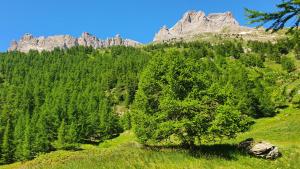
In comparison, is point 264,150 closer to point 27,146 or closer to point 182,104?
point 182,104

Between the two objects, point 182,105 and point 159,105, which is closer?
point 182,105

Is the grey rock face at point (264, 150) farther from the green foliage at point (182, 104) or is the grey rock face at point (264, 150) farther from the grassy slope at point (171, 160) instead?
the green foliage at point (182, 104)

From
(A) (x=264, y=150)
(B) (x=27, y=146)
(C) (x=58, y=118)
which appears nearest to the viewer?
(A) (x=264, y=150)

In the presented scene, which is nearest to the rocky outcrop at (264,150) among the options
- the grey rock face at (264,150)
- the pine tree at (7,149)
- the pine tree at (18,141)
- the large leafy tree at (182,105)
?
the grey rock face at (264,150)

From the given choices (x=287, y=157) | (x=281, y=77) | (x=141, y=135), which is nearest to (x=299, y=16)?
(x=281, y=77)

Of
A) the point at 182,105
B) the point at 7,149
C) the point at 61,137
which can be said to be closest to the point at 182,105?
the point at 182,105

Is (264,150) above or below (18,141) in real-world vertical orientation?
above

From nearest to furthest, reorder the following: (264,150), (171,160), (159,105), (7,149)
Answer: (171,160)
(264,150)
(159,105)
(7,149)

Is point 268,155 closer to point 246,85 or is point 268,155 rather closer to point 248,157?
point 248,157

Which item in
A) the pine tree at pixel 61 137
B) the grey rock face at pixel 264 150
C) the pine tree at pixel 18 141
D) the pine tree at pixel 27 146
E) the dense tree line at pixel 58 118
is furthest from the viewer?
the pine tree at pixel 61 137

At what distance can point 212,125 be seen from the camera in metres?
32.3

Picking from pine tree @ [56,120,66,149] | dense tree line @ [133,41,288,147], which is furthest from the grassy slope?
pine tree @ [56,120,66,149]

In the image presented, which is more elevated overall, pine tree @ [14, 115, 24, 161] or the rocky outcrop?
the rocky outcrop

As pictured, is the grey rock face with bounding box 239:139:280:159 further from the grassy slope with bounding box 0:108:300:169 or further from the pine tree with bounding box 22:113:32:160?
the pine tree with bounding box 22:113:32:160
